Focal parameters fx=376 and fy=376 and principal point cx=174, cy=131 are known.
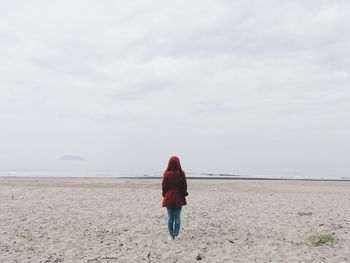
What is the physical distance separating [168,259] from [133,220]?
5.17m

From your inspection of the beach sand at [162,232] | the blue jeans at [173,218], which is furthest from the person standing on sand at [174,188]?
the beach sand at [162,232]

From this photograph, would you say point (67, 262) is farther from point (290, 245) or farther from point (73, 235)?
point (290, 245)

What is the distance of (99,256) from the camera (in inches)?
364

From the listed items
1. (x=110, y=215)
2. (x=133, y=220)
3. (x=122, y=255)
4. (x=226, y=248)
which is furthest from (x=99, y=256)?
(x=110, y=215)

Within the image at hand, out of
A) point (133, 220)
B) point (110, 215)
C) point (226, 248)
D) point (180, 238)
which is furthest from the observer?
point (110, 215)

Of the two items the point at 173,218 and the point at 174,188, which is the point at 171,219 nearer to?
the point at 173,218

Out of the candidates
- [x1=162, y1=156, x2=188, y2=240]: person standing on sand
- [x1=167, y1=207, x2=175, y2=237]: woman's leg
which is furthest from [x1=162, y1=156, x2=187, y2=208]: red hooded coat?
[x1=167, y1=207, x2=175, y2=237]: woman's leg

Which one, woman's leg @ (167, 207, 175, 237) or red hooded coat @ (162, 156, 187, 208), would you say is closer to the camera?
red hooded coat @ (162, 156, 187, 208)

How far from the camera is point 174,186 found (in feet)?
35.4

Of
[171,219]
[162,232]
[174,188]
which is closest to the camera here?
[174,188]

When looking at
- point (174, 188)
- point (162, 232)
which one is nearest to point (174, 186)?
point (174, 188)

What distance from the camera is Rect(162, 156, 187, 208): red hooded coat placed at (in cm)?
1068

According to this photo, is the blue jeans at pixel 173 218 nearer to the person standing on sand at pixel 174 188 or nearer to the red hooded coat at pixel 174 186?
the person standing on sand at pixel 174 188

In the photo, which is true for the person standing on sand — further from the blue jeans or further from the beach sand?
the beach sand
